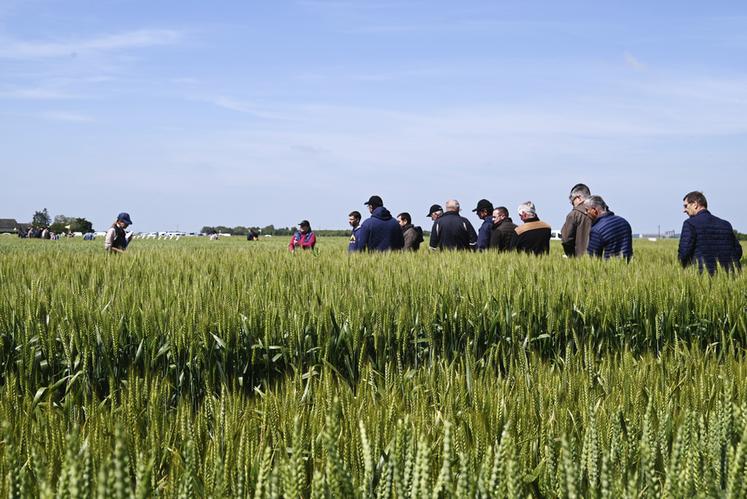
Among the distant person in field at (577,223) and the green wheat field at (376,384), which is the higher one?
the distant person in field at (577,223)

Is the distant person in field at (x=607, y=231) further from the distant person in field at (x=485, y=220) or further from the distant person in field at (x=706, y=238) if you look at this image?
the distant person in field at (x=485, y=220)

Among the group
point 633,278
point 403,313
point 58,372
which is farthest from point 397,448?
point 633,278

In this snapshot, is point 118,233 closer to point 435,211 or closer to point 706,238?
Answer: point 435,211

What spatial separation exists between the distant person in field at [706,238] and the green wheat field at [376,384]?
2.07 feet

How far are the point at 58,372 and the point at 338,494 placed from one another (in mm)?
3564

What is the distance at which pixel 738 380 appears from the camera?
3.51 meters

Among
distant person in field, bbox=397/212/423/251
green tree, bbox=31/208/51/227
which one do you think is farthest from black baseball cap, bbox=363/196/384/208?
green tree, bbox=31/208/51/227

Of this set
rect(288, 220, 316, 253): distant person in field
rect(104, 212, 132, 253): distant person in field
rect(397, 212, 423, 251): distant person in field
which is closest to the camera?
rect(104, 212, 132, 253): distant person in field

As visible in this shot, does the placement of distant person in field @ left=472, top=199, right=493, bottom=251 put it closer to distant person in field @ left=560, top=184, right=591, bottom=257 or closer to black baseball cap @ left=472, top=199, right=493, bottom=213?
black baseball cap @ left=472, top=199, right=493, bottom=213

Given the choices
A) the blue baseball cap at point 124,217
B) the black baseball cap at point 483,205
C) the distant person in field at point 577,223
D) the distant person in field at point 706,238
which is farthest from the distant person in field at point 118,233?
the distant person in field at point 706,238

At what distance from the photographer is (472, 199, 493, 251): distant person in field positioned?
40.0 ft

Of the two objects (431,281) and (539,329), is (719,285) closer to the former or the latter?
(539,329)

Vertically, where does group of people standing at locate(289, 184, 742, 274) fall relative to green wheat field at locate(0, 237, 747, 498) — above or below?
above

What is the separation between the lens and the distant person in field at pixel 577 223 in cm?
1015
